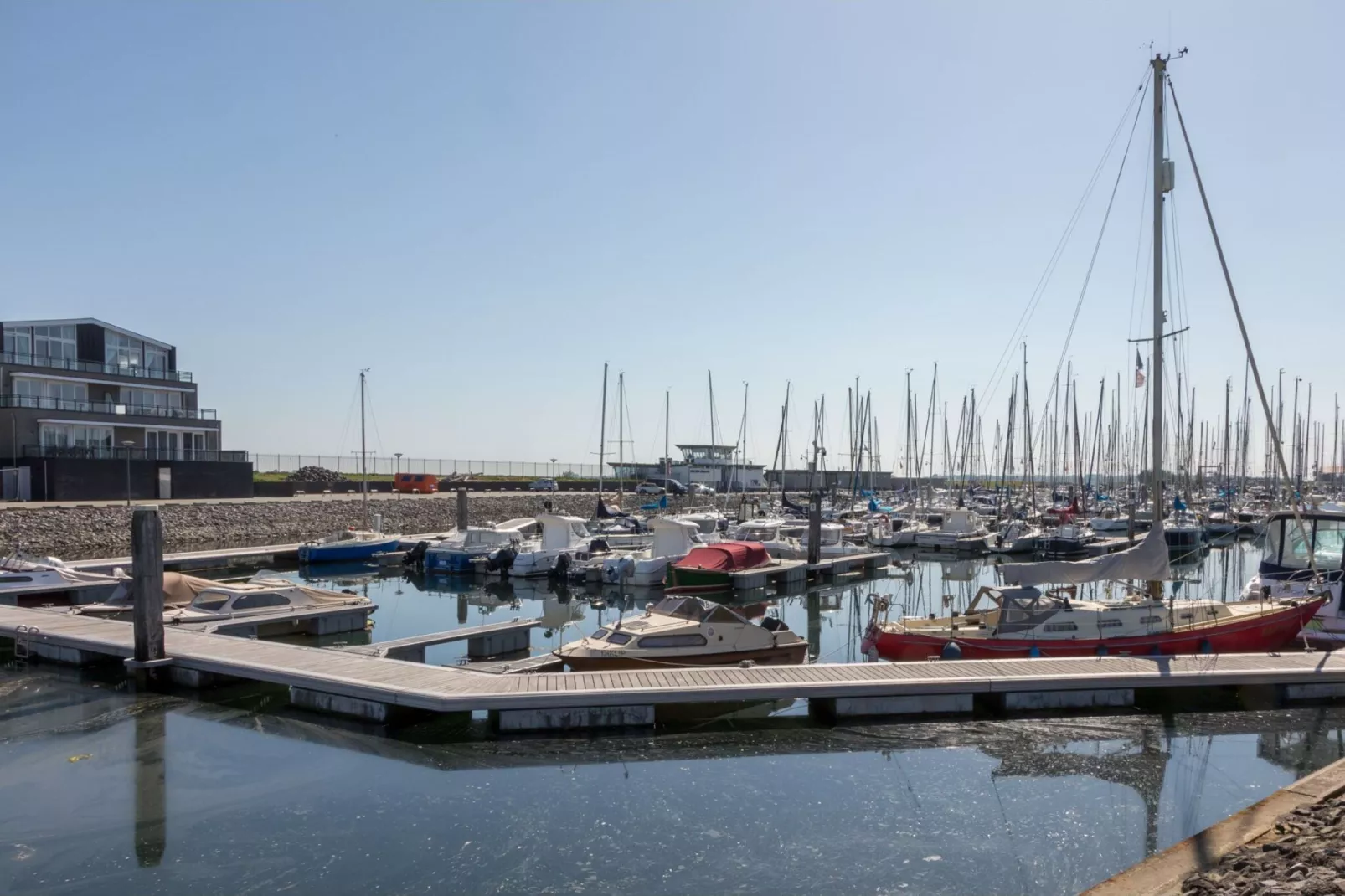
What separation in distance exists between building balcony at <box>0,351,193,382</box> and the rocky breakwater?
64729 mm

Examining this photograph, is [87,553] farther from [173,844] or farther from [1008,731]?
[1008,731]

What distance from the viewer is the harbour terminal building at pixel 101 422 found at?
55.3m

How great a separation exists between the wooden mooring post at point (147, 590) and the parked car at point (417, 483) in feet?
202

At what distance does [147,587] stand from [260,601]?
26.2 ft

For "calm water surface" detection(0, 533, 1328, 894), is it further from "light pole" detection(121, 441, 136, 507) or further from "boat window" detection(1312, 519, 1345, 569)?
"light pole" detection(121, 441, 136, 507)

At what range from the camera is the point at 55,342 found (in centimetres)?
6016

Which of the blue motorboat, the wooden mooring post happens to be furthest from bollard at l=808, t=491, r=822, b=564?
the wooden mooring post

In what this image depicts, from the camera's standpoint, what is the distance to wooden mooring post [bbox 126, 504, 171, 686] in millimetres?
19297

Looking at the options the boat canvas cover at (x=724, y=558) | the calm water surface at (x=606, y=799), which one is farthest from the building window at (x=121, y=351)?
the calm water surface at (x=606, y=799)

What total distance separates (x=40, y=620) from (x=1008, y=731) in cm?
2337

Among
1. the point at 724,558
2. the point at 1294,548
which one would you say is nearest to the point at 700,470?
the point at 724,558

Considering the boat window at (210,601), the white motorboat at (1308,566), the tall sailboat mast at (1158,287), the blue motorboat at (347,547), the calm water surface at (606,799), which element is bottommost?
the calm water surface at (606,799)

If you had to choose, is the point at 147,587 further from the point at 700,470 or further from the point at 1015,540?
the point at 700,470

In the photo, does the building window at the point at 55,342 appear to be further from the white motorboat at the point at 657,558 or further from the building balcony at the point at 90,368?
the white motorboat at the point at 657,558
